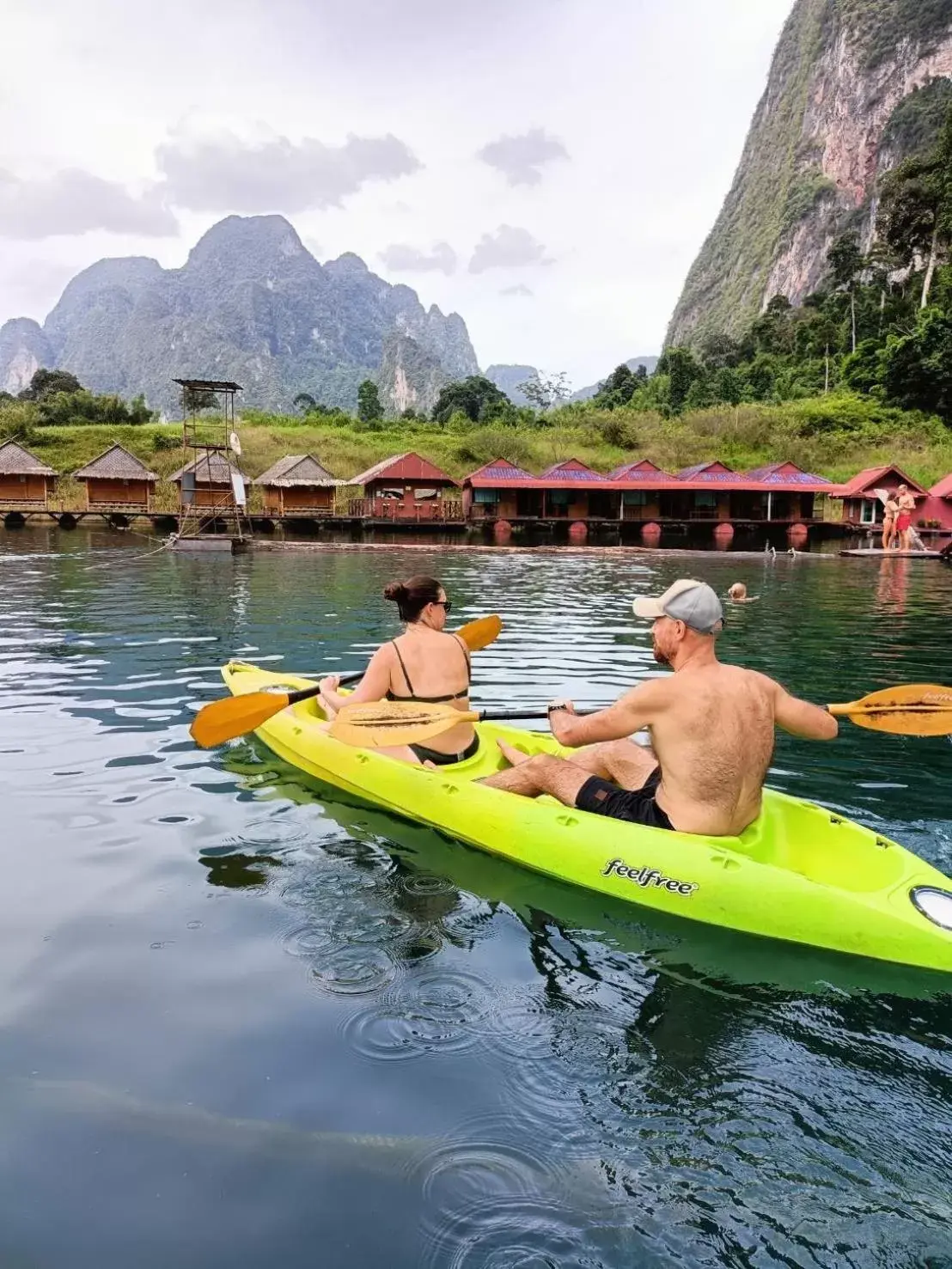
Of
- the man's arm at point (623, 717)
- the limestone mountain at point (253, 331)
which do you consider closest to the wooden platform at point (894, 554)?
the man's arm at point (623, 717)

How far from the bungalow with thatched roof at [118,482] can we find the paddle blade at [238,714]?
35.4 m

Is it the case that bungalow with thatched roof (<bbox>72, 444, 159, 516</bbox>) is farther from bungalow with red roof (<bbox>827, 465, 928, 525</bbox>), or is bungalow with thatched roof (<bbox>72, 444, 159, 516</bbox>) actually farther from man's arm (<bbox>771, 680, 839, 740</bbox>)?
man's arm (<bbox>771, 680, 839, 740</bbox>)

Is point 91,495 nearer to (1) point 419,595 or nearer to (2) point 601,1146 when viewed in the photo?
(1) point 419,595

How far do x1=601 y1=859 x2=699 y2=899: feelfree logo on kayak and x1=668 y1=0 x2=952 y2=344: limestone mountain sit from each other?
92.8 metres

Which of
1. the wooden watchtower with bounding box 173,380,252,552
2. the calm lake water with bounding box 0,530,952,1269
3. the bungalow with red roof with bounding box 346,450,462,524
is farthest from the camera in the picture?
the bungalow with red roof with bounding box 346,450,462,524

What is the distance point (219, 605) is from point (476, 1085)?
13532 mm

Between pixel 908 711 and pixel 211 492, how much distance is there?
31.8 meters

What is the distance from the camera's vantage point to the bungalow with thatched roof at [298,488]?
132ft

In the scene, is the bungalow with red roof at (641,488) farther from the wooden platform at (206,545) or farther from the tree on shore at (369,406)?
the tree on shore at (369,406)

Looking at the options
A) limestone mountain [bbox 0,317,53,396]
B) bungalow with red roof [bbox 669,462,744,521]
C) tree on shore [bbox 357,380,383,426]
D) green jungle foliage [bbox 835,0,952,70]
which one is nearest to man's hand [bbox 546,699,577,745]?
bungalow with red roof [bbox 669,462,744,521]

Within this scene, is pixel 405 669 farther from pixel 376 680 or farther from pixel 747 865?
pixel 747 865

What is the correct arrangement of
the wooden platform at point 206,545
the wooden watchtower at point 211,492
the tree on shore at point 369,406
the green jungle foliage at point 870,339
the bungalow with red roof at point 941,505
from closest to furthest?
1. the wooden platform at point 206,545
2. the wooden watchtower at point 211,492
3. the bungalow with red roof at point 941,505
4. the green jungle foliage at point 870,339
5. the tree on shore at point 369,406

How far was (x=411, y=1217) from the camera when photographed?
2461 millimetres

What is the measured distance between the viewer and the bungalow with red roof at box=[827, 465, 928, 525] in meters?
37.1
